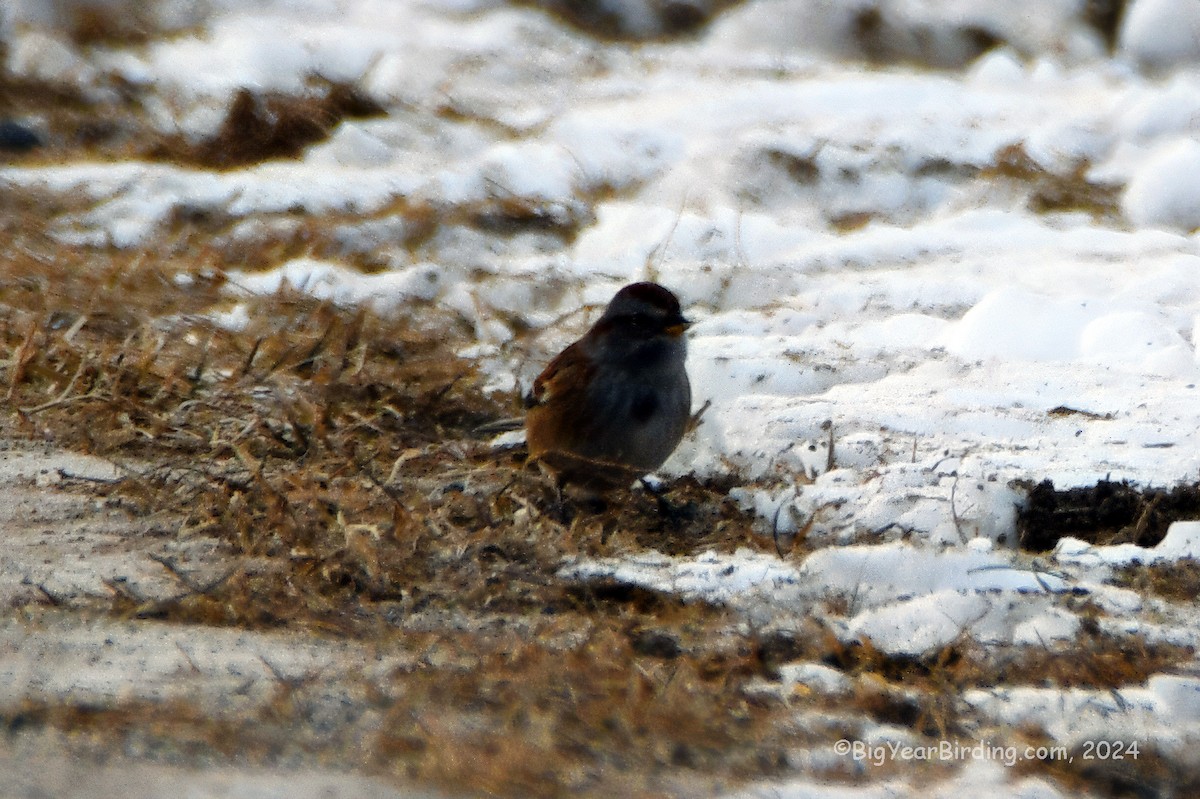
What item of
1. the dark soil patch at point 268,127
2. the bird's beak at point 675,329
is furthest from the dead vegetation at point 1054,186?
the dark soil patch at point 268,127

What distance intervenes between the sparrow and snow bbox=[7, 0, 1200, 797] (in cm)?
32

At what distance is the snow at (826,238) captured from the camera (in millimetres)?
3584

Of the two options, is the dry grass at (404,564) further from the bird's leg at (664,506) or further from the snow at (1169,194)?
the snow at (1169,194)

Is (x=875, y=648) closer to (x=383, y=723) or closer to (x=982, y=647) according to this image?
(x=982, y=647)

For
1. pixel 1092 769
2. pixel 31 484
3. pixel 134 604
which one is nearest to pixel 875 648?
pixel 1092 769

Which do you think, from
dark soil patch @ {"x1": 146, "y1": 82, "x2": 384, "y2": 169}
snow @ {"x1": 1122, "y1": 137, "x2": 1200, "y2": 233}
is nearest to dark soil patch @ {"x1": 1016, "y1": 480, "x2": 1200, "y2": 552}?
snow @ {"x1": 1122, "y1": 137, "x2": 1200, "y2": 233}

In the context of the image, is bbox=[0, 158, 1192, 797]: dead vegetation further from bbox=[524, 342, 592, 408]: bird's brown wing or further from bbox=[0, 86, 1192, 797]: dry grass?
bbox=[524, 342, 592, 408]: bird's brown wing

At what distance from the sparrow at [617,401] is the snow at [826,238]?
32 cm

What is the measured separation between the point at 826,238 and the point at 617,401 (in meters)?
2.29

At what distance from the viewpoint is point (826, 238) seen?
6336 mm

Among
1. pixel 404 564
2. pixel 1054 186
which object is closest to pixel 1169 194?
pixel 1054 186

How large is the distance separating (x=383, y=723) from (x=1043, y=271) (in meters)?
4.13

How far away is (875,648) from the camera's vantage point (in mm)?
3139

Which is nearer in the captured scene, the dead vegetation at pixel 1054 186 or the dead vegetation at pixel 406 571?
the dead vegetation at pixel 406 571
